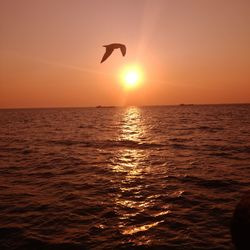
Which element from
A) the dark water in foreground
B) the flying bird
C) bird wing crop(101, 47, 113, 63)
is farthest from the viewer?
the flying bird

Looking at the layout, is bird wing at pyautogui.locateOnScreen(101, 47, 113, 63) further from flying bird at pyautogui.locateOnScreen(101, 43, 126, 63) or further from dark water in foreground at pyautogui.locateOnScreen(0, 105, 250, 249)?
dark water in foreground at pyautogui.locateOnScreen(0, 105, 250, 249)

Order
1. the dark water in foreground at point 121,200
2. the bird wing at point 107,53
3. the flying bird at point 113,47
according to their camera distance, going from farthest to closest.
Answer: the flying bird at point 113,47
the bird wing at point 107,53
the dark water in foreground at point 121,200

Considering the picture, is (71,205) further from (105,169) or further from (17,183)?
(105,169)

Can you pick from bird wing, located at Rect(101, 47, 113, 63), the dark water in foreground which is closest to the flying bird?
bird wing, located at Rect(101, 47, 113, 63)

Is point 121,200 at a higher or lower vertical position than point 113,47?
lower

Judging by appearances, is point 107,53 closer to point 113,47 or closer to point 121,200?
point 113,47

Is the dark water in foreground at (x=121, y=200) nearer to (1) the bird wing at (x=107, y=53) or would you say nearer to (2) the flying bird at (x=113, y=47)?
(1) the bird wing at (x=107, y=53)

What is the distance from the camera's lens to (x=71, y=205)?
34.9 ft

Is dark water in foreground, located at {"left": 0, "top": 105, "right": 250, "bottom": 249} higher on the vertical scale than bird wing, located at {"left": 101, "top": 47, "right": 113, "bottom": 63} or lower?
lower

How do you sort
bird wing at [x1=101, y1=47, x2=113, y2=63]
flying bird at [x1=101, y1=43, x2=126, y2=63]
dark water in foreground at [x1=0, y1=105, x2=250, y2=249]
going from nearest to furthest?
dark water in foreground at [x1=0, y1=105, x2=250, y2=249], bird wing at [x1=101, y1=47, x2=113, y2=63], flying bird at [x1=101, y1=43, x2=126, y2=63]

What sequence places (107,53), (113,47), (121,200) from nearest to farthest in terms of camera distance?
(107,53), (121,200), (113,47)

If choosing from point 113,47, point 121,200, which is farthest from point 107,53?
point 121,200

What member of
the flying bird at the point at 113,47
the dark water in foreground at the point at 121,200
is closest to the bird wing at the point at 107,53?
the flying bird at the point at 113,47

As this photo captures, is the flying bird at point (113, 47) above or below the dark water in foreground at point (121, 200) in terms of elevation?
above
